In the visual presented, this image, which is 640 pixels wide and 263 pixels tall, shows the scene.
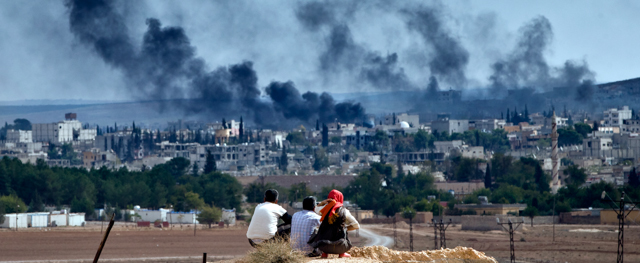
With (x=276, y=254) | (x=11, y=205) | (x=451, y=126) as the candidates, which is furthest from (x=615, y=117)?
(x=276, y=254)

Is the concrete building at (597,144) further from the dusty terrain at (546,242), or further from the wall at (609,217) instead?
the dusty terrain at (546,242)

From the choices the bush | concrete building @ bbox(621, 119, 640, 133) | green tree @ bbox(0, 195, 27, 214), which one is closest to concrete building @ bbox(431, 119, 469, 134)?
concrete building @ bbox(621, 119, 640, 133)

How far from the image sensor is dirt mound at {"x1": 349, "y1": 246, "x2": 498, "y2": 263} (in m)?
10.8

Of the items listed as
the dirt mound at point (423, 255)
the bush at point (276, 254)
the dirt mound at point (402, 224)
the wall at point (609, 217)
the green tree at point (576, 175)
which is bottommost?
the dirt mound at point (402, 224)

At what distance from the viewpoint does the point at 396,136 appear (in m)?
177

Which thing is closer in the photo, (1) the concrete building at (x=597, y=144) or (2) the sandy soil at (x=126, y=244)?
(2) the sandy soil at (x=126, y=244)

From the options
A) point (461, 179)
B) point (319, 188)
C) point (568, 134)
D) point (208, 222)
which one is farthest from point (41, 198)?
point (568, 134)

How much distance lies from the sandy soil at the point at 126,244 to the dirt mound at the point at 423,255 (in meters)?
29.3

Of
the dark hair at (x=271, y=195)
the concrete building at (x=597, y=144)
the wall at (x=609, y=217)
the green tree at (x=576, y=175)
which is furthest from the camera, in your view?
the concrete building at (x=597, y=144)

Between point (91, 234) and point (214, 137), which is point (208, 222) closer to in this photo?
point (91, 234)

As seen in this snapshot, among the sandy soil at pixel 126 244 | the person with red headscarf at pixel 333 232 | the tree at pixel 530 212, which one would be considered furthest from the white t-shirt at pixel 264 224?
the tree at pixel 530 212

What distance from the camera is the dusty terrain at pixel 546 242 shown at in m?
41.5

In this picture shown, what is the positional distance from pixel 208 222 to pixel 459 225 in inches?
686

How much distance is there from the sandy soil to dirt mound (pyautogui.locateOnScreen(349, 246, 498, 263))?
2932 cm
